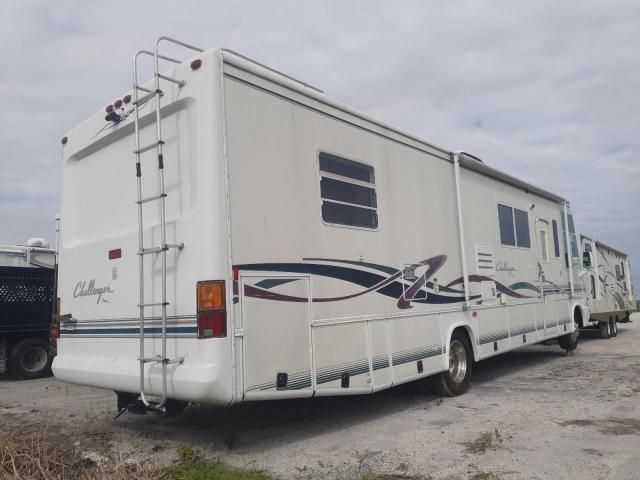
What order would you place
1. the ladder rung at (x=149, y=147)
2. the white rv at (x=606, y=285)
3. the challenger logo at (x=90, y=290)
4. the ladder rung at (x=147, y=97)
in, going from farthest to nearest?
the white rv at (x=606, y=285) → the challenger logo at (x=90, y=290) → the ladder rung at (x=147, y=97) → the ladder rung at (x=149, y=147)

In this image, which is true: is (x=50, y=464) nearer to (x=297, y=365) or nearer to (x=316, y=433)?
(x=297, y=365)

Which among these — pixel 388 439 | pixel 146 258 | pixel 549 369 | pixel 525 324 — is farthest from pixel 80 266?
pixel 549 369

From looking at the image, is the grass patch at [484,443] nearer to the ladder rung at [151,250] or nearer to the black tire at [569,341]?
the ladder rung at [151,250]

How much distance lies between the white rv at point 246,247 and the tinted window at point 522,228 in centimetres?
252

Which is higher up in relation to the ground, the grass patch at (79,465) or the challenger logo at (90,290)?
the challenger logo at (90,290)

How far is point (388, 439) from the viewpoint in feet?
17.5

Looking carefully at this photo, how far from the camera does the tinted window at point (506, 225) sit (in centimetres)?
868

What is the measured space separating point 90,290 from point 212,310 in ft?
6.03

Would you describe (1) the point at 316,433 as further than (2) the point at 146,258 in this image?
Yes

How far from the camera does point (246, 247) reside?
183 inches

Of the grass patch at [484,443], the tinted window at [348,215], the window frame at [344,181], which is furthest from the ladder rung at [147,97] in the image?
the grass patch at [484,443]

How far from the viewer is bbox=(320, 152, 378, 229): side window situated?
5.56 metres

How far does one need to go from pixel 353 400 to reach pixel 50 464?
3688mm

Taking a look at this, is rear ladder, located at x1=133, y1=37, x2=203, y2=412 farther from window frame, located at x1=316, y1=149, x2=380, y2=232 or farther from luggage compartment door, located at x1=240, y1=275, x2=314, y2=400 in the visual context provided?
window frame, located at x1=316, y1=149, x2=380, y2=232
